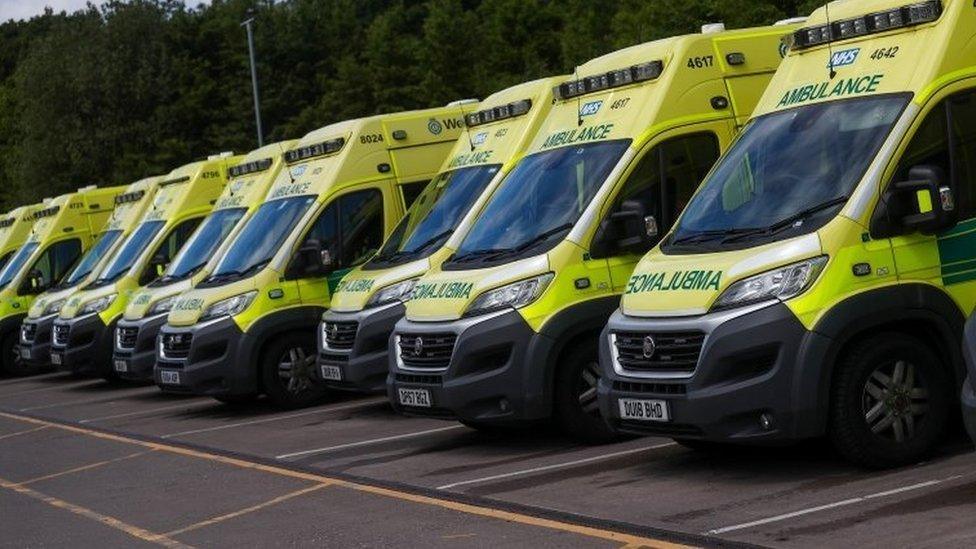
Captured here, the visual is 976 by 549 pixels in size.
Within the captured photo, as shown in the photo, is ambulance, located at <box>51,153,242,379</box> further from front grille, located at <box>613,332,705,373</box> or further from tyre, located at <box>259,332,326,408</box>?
front grille, located at <box>613,332,705,373</box>

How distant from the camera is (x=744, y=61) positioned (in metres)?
13.1

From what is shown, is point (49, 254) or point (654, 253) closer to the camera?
point (654, 253)

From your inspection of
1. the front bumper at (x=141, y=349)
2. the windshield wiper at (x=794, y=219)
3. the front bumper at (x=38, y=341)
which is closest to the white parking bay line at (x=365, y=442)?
the windshield wiper at (x=794, y=219)

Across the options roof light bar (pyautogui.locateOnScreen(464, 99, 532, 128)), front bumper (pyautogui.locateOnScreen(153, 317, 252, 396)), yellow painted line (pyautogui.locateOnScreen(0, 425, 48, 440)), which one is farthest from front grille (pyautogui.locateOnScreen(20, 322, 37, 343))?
roof light bar (pyautogui.locateOnScreen(464, 99, 532, 128))

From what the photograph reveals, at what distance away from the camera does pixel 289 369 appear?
17234 millimetres

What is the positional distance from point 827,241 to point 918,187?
59 centimetres

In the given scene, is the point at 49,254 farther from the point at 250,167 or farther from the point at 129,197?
the point at 250,167

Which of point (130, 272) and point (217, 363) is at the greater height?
point (130, 272)

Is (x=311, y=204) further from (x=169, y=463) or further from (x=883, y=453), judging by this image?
(x=883, y=453)

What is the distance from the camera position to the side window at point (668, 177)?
12648 millimetres

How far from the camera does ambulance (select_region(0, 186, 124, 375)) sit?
88.0 feet

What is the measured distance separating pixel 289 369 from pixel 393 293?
8.92 ft

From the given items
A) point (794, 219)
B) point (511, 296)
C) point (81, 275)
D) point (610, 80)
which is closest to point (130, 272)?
point (81, 275)

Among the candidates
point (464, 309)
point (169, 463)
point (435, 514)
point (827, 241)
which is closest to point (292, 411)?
point (169, 463)
